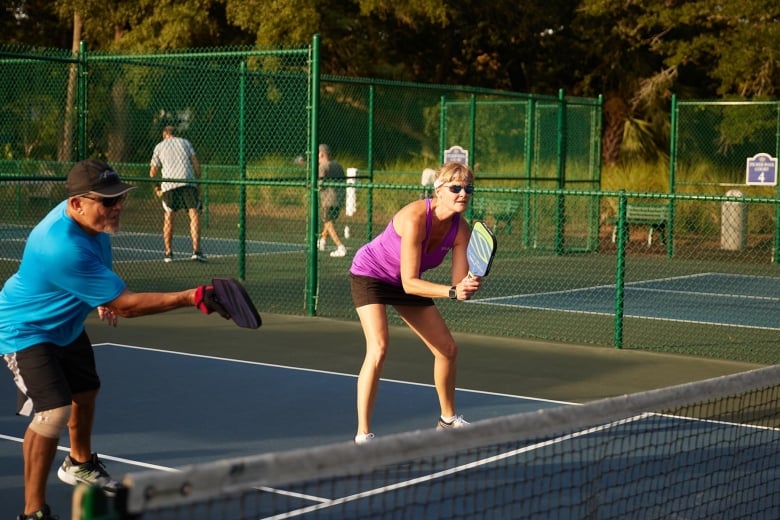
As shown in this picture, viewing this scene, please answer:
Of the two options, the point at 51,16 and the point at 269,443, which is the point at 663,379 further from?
the point at 51,16

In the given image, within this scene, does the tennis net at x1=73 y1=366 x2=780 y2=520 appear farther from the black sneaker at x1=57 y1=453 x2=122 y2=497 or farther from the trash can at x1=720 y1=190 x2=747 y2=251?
the trash can at x1=720 y1=190 x2=747 y2=251

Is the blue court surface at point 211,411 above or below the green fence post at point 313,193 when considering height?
below

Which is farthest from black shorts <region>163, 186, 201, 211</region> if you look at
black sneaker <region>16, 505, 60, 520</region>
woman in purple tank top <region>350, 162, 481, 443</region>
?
black sneaker <region>16, 505, 60, 520</region>

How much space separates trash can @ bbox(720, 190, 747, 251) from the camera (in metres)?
22.4

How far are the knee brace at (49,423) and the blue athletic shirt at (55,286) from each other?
32cm

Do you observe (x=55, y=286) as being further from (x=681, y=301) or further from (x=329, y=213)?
(x=329, y=213)

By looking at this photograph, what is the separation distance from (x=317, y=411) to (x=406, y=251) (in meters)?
1.82

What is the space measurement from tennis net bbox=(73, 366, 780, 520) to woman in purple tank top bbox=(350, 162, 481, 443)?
2.01 ft

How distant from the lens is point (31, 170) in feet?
81.7

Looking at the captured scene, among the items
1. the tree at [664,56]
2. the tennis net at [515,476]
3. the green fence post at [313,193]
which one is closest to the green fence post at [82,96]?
the green fence post at [313,193]

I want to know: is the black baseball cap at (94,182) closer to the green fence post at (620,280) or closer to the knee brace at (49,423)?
the knee brace at (49,423)

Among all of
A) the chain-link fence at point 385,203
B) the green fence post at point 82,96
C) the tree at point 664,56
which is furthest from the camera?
the tree at point 664,56

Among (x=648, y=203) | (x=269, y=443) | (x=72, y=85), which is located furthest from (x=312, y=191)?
(x=72, y=85)

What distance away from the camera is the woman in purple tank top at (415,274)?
6.99 metres
